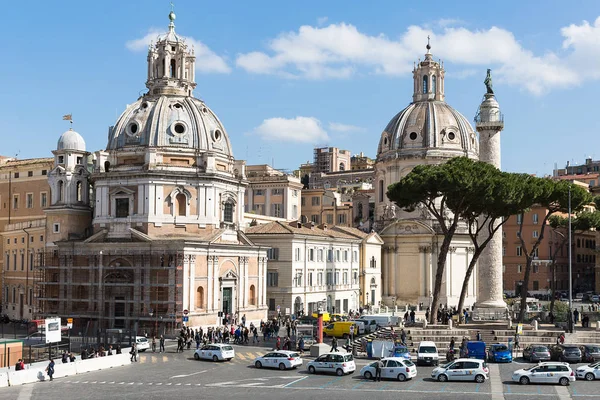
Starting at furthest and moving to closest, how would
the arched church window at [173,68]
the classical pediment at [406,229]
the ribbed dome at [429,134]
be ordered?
the ribbed dome at [429,134], the classical pediment at [406,229], the arched church window at [173,68]

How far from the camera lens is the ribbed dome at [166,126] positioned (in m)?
65.0

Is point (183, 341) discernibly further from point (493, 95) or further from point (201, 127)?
point (493, 95)

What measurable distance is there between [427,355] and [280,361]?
730cm

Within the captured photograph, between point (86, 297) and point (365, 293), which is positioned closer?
point (86, 297)

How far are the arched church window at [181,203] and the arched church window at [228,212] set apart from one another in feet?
12.1

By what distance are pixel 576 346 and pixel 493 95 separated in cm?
2165

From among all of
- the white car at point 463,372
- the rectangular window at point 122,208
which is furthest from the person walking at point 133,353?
the rectangular window at point 122,208

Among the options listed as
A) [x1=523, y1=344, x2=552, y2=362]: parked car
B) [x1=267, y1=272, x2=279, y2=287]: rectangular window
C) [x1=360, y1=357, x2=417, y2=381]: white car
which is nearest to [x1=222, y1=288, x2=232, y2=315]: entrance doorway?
[x1=267, y1=272, x2=279, y2=287]: rectangular window

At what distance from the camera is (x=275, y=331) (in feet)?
187

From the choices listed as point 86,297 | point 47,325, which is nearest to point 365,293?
point 86,297

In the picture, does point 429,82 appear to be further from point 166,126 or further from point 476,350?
point 476,350

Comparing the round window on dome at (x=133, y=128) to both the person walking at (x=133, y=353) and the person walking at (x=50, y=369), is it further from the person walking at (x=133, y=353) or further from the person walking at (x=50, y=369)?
the person walking at (x=50, y=369)

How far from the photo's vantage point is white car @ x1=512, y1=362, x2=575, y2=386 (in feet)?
123

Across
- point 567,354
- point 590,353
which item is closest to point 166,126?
point 567,354
